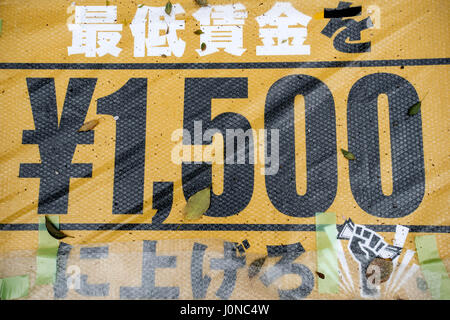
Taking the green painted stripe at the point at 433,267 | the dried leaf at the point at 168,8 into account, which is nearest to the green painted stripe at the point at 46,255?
the dried leaf at the point at 168,8

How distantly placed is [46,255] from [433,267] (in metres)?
1.62

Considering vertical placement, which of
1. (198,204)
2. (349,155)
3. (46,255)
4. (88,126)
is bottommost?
(46,255)

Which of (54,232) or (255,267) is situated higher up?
(54,232)

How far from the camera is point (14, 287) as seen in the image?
4.27 ft

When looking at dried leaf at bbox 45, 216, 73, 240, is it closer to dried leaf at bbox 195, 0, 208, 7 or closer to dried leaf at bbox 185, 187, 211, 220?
dried leaf at bbox 185, 187, 211, 220

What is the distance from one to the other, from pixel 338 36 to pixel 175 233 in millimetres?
1131

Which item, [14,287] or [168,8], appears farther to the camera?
[168,8]

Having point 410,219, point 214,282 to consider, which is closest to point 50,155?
point 214,282

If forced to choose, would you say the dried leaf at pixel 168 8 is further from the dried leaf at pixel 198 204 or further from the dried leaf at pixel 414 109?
the dried leaf at pixel 414 109

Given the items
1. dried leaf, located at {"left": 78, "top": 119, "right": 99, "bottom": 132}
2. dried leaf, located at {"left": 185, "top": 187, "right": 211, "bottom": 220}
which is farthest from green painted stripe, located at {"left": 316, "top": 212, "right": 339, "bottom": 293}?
dried leaf, located at {"left": 78, "top": 119, "right": 99, "bottom": 132}

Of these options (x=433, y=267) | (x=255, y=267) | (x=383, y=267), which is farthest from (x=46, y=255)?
(x=433, y=267)

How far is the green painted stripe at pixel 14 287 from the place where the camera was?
129 cm

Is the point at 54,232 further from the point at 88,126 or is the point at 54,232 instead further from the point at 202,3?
the point at 202,3

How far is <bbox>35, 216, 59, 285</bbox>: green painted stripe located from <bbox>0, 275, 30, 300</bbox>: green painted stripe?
0.05 metres
